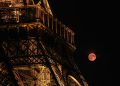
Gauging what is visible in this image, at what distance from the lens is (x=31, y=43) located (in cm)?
4812

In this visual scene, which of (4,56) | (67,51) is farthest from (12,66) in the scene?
(67,51)

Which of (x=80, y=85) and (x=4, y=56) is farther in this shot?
(x=80, y=85)

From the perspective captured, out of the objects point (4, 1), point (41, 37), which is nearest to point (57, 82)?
point (41, 37)

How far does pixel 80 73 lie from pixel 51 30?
4.54m

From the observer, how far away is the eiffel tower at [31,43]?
156 ft

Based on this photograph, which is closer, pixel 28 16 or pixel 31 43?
pixel 28 16

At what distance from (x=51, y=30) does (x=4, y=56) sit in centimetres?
252

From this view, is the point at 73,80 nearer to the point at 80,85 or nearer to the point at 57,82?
the point at 80,85

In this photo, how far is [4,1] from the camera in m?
50.7

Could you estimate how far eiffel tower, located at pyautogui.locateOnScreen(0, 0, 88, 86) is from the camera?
47469 millimetres

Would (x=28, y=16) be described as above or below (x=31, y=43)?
above

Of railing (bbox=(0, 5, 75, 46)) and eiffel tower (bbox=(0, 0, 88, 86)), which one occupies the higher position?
railing (bbox=(0, 5, 75, 46))

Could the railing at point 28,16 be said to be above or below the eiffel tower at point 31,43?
above

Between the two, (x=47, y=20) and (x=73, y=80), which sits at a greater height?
(x=47, y=20)
